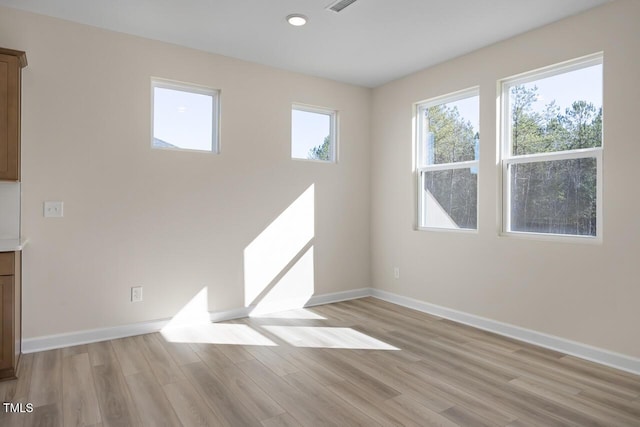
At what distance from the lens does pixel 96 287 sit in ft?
11.2

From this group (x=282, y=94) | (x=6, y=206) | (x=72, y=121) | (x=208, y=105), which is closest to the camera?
(x=6, y=206)

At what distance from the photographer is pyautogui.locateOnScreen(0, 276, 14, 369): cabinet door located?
2596 millimetres

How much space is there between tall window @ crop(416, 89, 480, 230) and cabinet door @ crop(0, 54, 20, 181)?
3792 millimetres

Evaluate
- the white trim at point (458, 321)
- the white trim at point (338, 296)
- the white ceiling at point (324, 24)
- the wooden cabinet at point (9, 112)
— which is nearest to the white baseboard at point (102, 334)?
the white trim at point (458, 321)

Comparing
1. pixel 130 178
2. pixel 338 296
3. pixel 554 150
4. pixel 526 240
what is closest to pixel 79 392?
pixel 130 178

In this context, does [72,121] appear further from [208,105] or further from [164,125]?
[208,105]

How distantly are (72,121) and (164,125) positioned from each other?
0.77 metres

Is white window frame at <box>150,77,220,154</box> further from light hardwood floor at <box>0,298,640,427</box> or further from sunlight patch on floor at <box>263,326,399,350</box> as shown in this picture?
sunlight patch on floor at <box>263,326,399,350</box>

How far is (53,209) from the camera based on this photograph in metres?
3.24

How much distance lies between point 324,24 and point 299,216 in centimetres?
209

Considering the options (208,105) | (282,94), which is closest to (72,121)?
(208,105)

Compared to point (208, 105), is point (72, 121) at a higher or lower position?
lower

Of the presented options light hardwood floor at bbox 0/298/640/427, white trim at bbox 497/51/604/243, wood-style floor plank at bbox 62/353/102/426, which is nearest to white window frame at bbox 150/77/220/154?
light hardwood floor at bbox 0/298/640/427

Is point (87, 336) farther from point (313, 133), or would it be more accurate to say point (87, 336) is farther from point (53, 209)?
point (313, 133)
